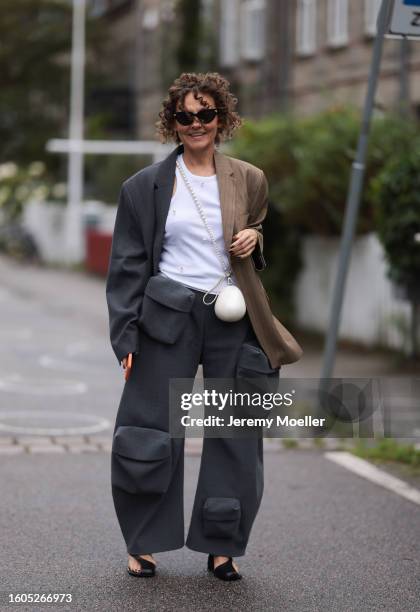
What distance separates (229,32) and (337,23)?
264 inches

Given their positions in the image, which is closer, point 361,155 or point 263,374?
point 263,374

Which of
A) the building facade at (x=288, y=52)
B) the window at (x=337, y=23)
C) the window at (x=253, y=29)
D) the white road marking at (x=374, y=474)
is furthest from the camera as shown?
the window at (x=253, y=29)

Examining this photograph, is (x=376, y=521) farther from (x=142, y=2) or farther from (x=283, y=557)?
(x=142, y=2)

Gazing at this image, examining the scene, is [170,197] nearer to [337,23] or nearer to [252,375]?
[252,375]

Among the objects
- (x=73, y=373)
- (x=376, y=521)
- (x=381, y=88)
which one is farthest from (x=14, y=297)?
(x=376, y=521)

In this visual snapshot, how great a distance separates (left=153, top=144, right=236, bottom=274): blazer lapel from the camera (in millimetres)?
5039

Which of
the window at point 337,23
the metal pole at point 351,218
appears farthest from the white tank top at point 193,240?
the window at point 337,23

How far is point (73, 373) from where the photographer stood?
12234mm

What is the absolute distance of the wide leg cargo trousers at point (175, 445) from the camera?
5.04m

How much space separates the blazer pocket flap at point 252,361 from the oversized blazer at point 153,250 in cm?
3

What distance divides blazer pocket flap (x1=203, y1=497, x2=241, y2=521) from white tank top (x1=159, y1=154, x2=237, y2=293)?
31.2 inches

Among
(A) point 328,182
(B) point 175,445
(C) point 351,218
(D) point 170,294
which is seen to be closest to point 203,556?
(B) point 175,445

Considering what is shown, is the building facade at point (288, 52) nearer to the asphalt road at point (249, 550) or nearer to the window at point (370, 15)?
the window at point (370, 15)

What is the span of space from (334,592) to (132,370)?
1133 mm
